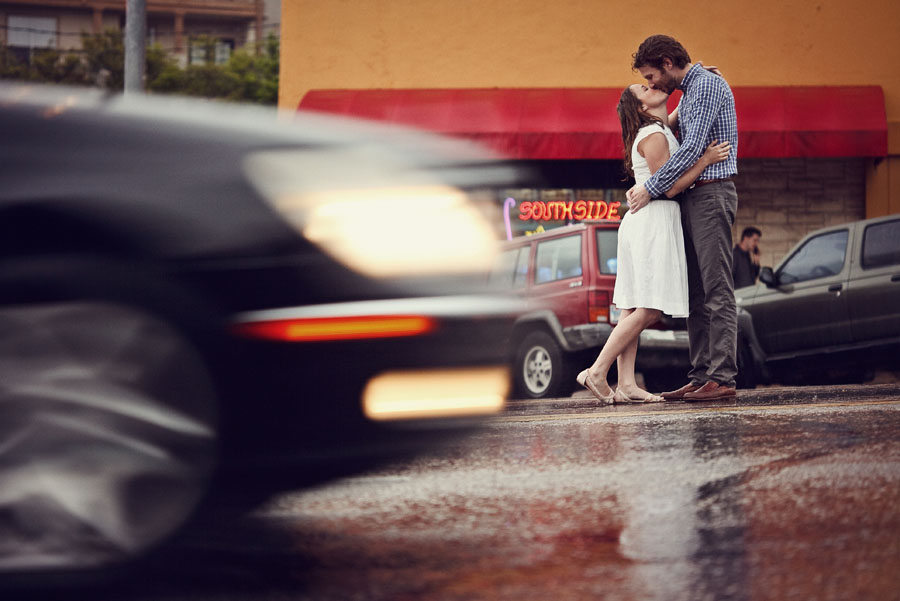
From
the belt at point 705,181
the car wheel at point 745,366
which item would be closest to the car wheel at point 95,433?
the belt at point 705,181

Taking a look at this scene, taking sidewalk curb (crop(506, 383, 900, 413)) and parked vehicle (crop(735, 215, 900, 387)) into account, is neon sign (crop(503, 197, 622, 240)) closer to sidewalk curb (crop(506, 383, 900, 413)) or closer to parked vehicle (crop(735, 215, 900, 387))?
parked vehicle (crop(735, 215, 900, 387))

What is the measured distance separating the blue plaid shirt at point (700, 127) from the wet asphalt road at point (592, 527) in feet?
5.80

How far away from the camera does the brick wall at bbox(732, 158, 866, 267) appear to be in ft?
52.5

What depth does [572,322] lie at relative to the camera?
954 cm

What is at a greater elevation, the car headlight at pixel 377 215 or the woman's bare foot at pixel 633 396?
the car headlight at pixel 377 215

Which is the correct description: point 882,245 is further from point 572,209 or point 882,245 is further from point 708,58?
point 708,58

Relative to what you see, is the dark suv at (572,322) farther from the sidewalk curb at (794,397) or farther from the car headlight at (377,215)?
the car headlight at (377,215)

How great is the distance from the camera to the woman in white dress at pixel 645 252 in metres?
6.38

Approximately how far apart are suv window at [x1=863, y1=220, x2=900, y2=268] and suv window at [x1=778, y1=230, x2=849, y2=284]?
0.69 ft

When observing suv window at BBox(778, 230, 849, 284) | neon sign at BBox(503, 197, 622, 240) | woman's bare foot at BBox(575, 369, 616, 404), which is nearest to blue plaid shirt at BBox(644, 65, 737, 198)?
woman's bare foot at BBox(575, 369, 616, 404)

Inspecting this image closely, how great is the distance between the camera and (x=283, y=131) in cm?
337

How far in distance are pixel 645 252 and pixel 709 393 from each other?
2.81 feet

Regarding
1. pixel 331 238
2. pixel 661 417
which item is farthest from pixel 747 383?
pixel 331 238

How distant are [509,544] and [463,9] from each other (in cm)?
1399
